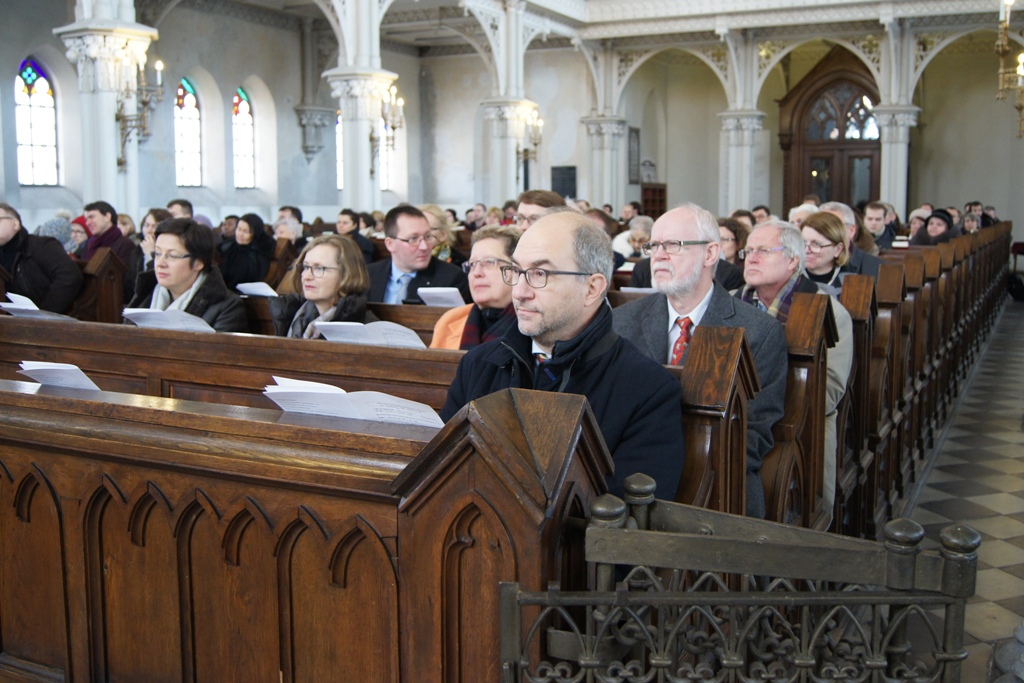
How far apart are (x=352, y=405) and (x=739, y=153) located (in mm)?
16998

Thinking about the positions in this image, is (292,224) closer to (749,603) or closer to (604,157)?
(749,603)

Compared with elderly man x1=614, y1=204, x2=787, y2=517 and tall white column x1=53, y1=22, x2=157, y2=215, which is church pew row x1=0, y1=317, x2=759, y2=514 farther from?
tall white column x1=53, y1=22, x2=157, y2=215

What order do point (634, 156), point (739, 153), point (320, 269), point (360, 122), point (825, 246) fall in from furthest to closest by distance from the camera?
point (634, 156) < point (739, 153) < point (360, 122) < point (825, 246) < point (320, 269)

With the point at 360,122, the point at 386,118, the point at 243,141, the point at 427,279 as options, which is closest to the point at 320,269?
the point at 427,279

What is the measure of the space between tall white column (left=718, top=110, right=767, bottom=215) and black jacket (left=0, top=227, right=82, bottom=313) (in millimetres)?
13354

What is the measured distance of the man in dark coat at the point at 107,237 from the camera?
310 inches

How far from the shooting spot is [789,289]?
3.62 m

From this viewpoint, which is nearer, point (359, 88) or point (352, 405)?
point (352, 405)

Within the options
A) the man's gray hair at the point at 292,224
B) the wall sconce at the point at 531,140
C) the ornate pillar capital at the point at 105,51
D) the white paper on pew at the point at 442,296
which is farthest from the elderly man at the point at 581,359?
the wall sconce at the point at 531,140

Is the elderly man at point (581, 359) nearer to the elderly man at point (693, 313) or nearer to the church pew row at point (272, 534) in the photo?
the church pew row at point (272, 534)

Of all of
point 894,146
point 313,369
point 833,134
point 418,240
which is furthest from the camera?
point 833,134

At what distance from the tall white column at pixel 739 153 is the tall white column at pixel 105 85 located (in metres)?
10.5

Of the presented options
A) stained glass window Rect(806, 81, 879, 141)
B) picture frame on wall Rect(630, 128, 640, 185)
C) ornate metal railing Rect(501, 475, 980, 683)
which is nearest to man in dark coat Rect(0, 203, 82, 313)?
ornate metal railing Rect(501, 475, 980, 683)

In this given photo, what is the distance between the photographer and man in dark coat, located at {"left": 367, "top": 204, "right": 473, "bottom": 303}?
198 inches
